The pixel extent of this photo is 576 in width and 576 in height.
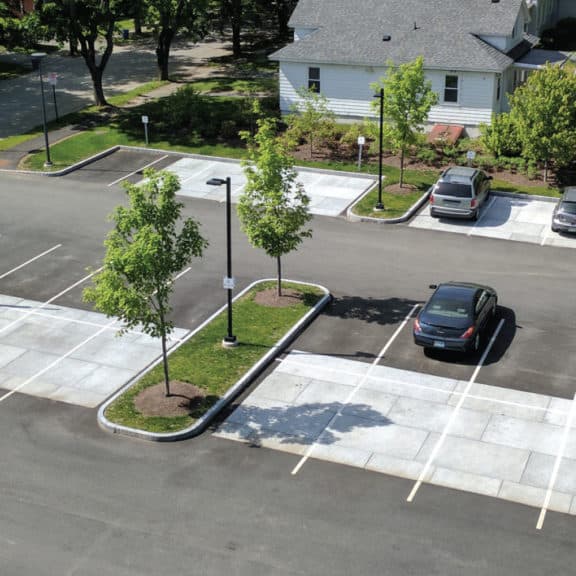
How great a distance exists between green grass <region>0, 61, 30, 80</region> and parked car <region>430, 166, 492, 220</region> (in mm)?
35371

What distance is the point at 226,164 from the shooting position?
151ft

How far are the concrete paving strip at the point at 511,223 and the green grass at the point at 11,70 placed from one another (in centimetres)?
3483

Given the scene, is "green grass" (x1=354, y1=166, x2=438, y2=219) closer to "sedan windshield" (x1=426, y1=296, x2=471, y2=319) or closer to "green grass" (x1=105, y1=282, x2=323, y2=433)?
"green grass" (x1=105, y1=282, x2=323, y2=433)

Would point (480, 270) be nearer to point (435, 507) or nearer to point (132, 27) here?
point (435, 507)

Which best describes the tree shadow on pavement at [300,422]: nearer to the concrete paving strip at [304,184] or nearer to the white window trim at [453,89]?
the concrete paving strip at [304,184]

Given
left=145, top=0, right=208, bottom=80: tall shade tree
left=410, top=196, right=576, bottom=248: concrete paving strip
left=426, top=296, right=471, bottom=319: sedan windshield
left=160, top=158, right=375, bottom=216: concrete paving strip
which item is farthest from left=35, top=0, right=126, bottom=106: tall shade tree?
left=426, top=296, right=471, bottom=319: sedan windshield

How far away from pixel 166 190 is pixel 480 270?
1440 centimetres

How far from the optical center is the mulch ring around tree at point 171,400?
80.8 ft

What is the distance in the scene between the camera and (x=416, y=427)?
24.0 meters

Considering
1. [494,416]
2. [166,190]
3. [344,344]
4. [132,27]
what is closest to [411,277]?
[344,344]

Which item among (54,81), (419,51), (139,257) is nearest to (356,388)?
(139,257)

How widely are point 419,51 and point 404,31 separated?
2.11 metres

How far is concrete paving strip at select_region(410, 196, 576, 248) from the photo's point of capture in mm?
36719

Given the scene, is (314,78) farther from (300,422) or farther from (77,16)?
(300,422)
